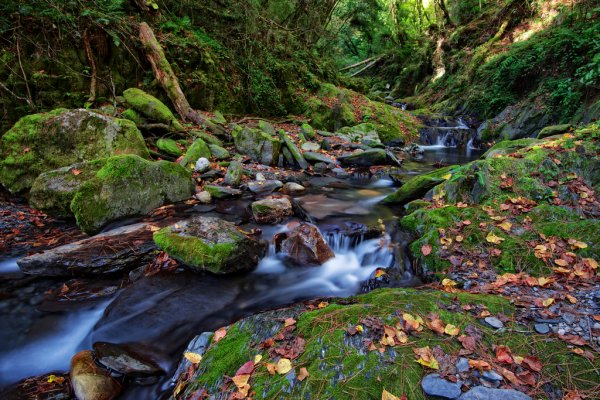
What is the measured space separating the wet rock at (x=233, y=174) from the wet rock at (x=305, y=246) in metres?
2.65

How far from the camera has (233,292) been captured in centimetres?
401

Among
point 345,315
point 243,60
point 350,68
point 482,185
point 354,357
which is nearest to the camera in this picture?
point 354,357

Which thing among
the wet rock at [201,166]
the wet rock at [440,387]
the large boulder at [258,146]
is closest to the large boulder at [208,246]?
the wet rock at [440,387]

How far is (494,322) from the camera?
249 centimetres

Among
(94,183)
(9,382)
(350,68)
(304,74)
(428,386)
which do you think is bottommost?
(9,382)

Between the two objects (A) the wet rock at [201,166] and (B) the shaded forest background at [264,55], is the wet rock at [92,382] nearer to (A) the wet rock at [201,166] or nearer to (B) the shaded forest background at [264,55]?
(A) the wet rock at [201,166]

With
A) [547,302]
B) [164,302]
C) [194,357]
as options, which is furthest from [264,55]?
[547,302]

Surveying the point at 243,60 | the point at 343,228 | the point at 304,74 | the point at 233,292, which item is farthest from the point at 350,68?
the point at 233,292

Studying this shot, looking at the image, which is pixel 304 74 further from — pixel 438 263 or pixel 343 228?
pixel 438 263

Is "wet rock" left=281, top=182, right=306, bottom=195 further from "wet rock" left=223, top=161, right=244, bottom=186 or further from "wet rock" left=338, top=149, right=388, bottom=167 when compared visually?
"wet rock" left=338, top=149, right=388, bottom=167

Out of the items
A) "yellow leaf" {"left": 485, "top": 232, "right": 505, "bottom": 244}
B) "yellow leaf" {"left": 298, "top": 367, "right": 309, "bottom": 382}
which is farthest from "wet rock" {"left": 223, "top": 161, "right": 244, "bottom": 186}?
"yellow leaf" {"left": 298, "top": 367, "right": 309, "bottom": 382}

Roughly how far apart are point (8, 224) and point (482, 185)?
25.5ft

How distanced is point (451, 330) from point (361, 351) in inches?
28.4

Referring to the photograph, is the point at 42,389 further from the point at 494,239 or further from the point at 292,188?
the point at 292,188
